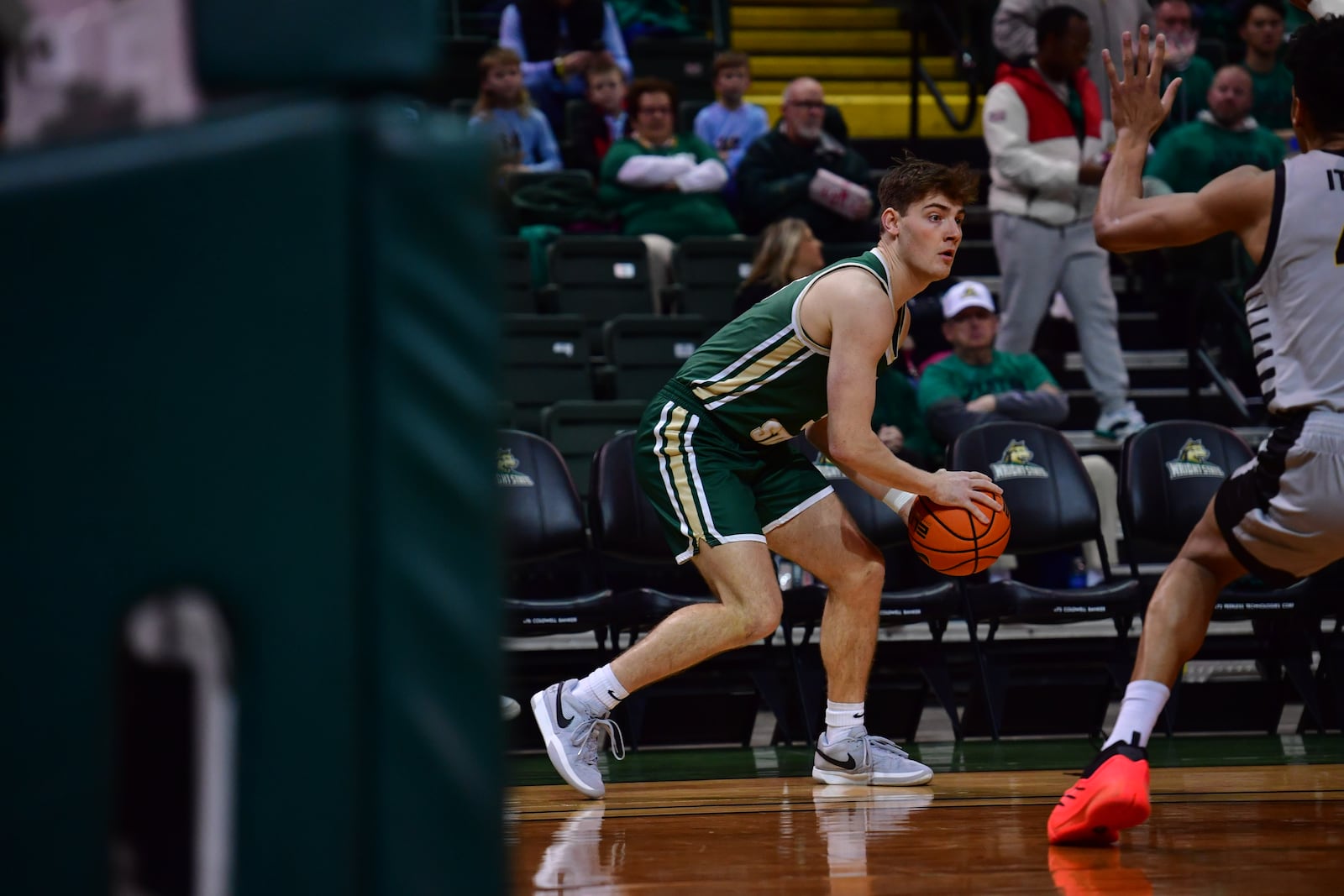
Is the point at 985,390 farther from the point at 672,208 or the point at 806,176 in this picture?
the point at 672,208

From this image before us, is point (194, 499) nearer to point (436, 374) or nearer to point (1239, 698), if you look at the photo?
point (436, 374)

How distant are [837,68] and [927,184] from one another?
8330 mm

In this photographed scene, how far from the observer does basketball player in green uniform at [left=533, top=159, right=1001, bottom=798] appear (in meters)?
4.17

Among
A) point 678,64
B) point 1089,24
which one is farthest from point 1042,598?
point 678,64

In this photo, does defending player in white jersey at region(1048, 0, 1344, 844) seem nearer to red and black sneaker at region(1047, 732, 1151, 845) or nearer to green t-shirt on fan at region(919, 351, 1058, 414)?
red and black sneaker at region(1047, 732, 1151, 845)

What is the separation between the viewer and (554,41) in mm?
9844

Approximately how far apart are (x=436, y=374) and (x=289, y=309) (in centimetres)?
14

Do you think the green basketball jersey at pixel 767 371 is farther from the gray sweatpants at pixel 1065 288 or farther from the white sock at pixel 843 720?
the gray sweatpants at pixel 1065 288

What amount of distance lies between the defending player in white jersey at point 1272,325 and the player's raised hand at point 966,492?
631 mm

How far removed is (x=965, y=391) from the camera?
7051 millimetres

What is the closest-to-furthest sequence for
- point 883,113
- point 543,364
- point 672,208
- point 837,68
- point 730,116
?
point 543,364
point 672,208
point 730,116
point 883,113
point 837,68

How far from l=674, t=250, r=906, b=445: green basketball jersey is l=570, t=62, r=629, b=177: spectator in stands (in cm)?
474

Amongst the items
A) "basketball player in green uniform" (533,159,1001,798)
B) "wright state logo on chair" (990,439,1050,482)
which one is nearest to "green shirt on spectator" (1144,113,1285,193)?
"wright state logo on chair" (990,439,1050,482)

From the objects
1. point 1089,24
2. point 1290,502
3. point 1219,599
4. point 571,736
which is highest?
point 1089,24
